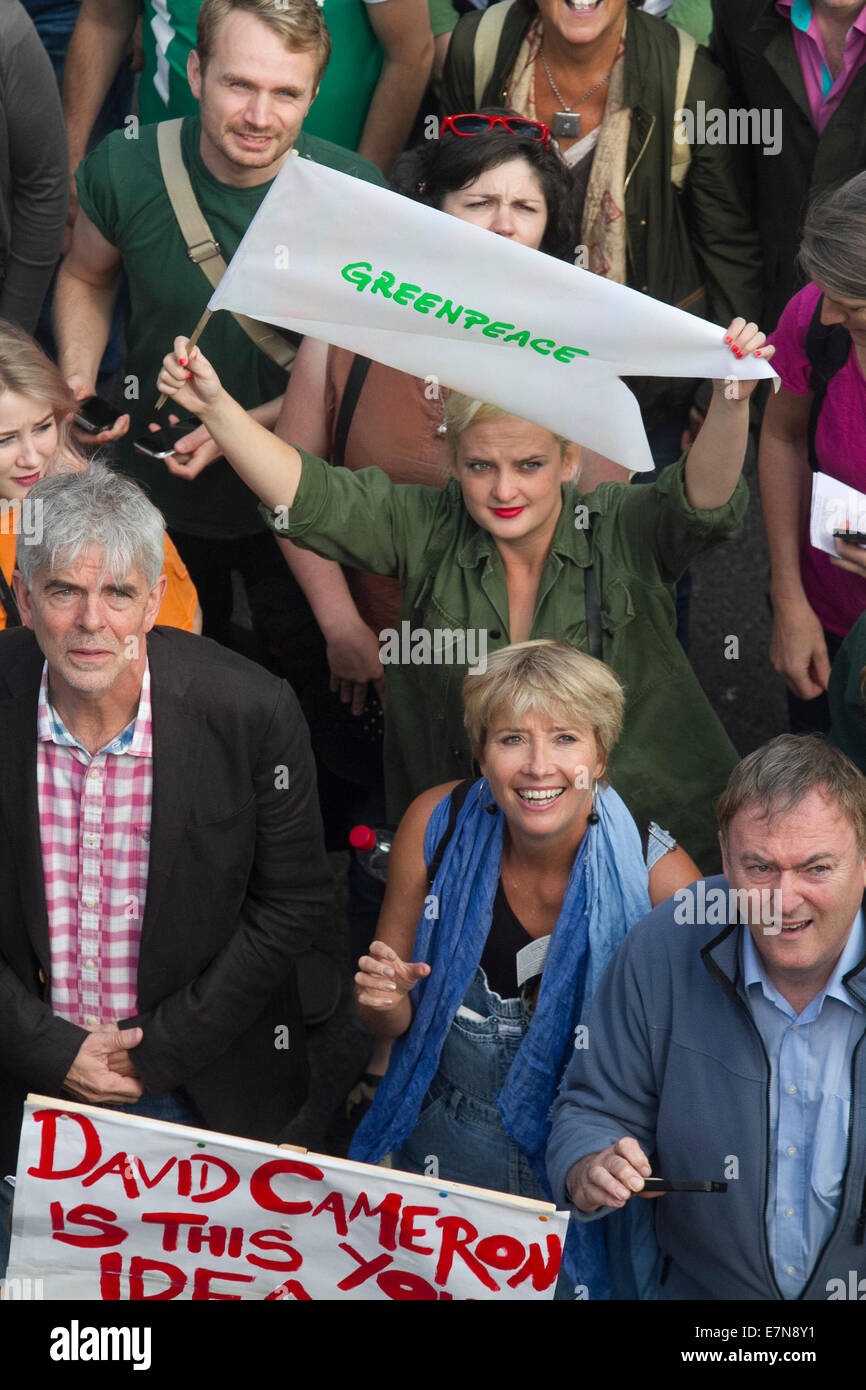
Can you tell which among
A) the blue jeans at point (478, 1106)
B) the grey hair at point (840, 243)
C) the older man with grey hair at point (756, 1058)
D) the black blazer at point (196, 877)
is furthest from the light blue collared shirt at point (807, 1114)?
the grey hair at point (840, 243)

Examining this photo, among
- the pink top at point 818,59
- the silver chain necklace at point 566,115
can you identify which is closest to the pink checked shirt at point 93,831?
the silver chain necklace at point 566,115

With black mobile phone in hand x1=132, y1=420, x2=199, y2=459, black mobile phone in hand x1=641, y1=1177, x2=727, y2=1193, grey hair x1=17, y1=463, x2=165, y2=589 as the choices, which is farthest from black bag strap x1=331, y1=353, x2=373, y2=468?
black mobile phone in hand x1=641, y1=1177, x2=727, y2=1193

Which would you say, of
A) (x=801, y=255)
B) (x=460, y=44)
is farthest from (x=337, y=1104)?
(x=460, y=44)

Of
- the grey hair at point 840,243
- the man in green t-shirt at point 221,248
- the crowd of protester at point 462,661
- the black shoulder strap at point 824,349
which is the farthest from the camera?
the man in green t-shirt at point 221,248

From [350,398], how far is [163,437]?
0.60 m

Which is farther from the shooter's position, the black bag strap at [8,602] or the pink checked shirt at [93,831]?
the black bag strap at [8,602]

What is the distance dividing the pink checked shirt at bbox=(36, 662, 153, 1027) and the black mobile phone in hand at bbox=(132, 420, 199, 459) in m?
1.22

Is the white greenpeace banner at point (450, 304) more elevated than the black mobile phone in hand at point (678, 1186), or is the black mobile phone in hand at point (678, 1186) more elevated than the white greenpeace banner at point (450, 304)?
the white greenpeace banner at point (450, 304)

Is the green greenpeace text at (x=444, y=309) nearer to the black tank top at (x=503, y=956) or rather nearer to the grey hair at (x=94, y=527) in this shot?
the grey hair at (x=94, y=527)

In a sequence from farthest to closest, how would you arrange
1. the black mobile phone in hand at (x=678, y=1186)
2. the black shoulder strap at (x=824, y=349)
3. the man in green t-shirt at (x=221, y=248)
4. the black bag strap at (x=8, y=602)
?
the man in green t-shirt at (x=221, y=248), the black shoulder strap at (x=824, y=349), the black bag strap at (x=8, y=602), the black mobile phone in hand at (x=678, y=1186)

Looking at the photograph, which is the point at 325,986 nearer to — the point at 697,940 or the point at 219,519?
the point at 219,519

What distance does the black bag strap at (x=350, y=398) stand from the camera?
4.31 metres

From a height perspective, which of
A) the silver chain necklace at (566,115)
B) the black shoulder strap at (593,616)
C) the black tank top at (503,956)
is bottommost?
the black tank top at (503,956)

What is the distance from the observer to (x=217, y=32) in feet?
13.8
